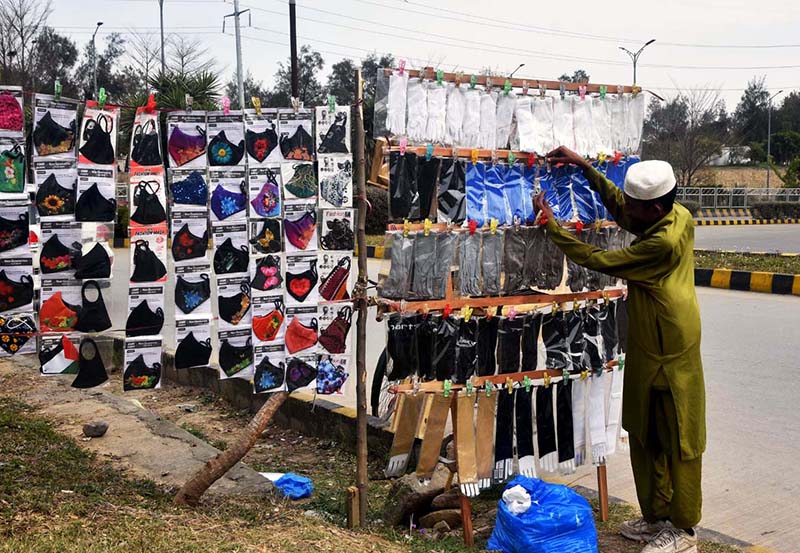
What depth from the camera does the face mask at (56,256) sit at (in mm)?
3301

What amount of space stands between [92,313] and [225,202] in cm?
71

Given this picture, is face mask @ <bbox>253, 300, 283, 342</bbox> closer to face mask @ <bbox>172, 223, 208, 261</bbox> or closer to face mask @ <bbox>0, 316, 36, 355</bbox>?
face mask @ <bbox>172, 223, 208, 261</bbox>

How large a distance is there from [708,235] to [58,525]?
2129cm

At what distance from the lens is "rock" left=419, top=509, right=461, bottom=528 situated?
3.80 meters

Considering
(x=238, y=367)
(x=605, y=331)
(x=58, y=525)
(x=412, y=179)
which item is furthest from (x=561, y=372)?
(x=58, y=525)

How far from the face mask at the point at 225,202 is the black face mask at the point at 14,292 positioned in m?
0.78

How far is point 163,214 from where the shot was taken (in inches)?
135

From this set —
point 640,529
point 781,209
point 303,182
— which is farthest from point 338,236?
point 781,209

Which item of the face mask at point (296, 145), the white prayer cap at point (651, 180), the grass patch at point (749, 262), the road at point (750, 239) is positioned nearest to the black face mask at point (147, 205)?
the face mask at point (296, 145)

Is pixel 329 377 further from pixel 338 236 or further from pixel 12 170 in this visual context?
pixel 12 170

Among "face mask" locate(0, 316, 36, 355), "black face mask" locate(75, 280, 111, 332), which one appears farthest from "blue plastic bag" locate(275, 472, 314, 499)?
"face mask" locate(0, 316, 36, 355)

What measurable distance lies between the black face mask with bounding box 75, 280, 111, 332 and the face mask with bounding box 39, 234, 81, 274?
11 centimetres

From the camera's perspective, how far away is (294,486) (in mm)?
4324

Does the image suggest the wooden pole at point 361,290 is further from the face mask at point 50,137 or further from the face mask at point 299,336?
the face mask at point 50,137
